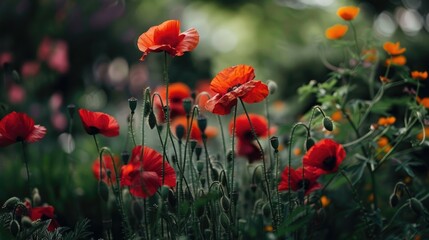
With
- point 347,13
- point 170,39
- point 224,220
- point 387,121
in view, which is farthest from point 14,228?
point 347,13

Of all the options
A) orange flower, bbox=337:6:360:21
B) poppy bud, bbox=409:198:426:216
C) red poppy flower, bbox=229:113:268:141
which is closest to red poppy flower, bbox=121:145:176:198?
red poppy flower, bbox=229:113:268:141

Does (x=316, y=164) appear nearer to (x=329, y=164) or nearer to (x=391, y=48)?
(x=329, y=164)

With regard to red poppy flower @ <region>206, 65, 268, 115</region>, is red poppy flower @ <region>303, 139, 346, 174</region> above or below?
below

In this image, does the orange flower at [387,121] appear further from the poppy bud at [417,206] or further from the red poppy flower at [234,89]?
the red poppy flower at [234,89]

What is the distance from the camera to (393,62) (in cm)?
233

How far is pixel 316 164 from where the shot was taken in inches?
77.3

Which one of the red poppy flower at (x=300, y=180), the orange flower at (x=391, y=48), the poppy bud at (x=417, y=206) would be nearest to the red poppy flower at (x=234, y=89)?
the red poppy flower at (x=300, y=180)

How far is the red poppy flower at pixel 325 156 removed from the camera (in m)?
1.95

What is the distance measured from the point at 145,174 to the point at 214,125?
2878 millimetres

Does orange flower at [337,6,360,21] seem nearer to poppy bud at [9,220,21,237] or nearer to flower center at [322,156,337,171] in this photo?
flower center at [322,156,337,171]

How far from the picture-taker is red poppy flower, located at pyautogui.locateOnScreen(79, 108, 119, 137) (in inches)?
74.7

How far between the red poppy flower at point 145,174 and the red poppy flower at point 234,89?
0.79ft

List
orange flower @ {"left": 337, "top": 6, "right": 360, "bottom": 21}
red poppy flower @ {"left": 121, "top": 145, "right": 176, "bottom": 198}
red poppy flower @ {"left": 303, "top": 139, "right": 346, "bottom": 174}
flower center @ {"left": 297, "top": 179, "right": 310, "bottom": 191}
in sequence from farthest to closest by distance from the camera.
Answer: orange flower @ {"left": 337, "top": 6, "right": 360, "bottom": 21} < flower center @ {"left": 297, "top": 179, "right": 310, "bottom": 191} < red poppy flower @ {"left": 303, "top": 139, "right": 346, "bottom": 174} < red poppy flower @ {"left": 121, "top": 145, "right": 176, "bottom": 198}

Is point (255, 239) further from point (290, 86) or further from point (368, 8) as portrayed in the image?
point (368, 8)
